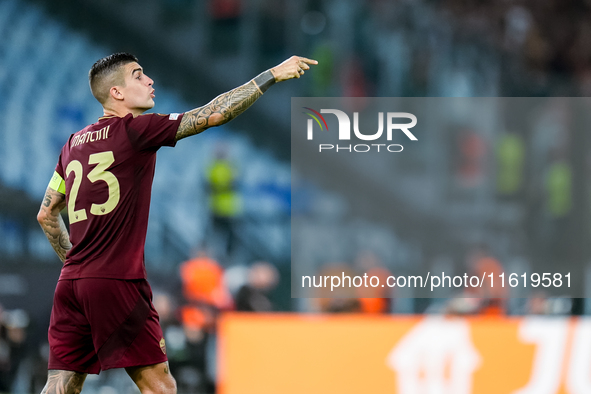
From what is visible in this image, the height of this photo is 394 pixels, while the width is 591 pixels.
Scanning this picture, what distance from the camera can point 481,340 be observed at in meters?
6.19

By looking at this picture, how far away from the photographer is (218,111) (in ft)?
10.4

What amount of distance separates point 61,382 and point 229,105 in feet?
4.40

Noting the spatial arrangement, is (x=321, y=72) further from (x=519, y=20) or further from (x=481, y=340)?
(x=519, y=20)

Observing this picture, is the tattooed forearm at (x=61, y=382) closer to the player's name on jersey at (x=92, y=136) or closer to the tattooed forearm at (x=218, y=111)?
the player's name on jersey at (x=92, y=136)

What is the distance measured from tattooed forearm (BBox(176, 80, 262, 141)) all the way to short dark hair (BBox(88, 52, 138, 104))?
384 mm

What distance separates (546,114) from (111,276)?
497 cm

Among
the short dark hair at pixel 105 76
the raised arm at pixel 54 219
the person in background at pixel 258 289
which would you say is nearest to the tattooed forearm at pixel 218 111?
the short dark hair at pixel 105 76

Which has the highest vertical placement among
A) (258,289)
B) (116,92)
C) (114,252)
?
(116,92)

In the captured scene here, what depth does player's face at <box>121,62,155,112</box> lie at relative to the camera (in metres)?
3.29

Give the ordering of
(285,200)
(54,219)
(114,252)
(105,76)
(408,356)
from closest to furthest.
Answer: (114,252) < (105,76) < (54,219) < (408,356) < (285,200)

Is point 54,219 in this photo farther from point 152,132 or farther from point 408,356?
point 408,356

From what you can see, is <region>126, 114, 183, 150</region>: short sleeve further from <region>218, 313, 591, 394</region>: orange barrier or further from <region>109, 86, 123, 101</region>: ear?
<region>218, 313, 591, 394</region>: orange barrier

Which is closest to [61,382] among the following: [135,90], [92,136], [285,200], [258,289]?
[92,136]

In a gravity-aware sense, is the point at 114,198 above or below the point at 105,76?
below
